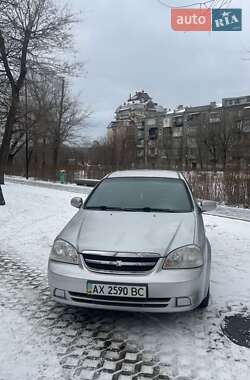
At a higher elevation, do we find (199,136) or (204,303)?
(199,136)

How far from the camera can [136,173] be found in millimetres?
6461

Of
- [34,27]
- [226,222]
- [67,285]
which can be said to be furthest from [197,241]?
[34,27]

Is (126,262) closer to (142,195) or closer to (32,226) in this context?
(142,195)

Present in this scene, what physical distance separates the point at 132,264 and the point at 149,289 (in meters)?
0.28

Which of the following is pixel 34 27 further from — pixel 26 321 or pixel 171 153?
pixel 171 153

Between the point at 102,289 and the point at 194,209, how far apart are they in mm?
1915

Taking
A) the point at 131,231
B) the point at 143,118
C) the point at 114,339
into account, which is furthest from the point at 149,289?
the point at 143,118

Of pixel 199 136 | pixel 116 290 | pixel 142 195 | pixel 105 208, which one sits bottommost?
pixel 116 290

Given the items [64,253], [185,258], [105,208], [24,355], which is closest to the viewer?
[24,355]

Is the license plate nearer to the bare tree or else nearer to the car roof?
the car roof

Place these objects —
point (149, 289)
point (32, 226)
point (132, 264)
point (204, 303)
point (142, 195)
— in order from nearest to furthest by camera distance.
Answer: point (149, 289), point (132, 264), point (204, 303), point (142, 195), point (32, 226)

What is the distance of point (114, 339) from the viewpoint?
3.96m

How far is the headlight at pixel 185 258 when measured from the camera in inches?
157

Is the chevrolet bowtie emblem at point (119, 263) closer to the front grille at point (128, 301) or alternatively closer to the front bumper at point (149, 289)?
the front bumper at point (149, 289)
